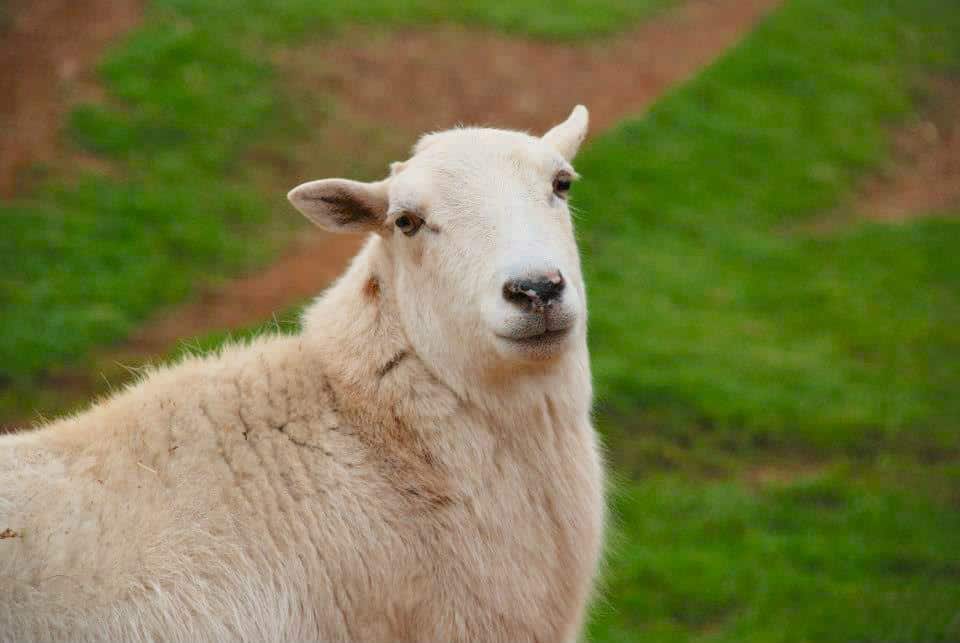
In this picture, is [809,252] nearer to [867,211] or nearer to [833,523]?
[867,211]

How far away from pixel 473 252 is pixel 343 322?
→ 767 millimetres

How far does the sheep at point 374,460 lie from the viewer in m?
4.09

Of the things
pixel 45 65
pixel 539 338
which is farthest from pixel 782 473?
pixel 45 65

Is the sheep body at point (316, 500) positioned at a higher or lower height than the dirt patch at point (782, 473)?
higher

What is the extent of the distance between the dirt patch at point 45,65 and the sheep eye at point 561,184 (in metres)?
9.25

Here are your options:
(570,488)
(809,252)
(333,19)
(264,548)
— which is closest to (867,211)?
(809,252)

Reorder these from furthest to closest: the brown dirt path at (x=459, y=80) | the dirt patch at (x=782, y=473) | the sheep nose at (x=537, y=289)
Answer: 1. the brown dirt path at (x=459, y=80)
2. the dirt patch at (x=782, y=473)
3. the sheep nose at (x=537, y=289)

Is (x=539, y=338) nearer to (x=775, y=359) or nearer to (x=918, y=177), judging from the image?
(x=775, y=359)

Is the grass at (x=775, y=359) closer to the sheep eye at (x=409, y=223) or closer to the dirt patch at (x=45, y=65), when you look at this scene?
the sheep eye at (x=409, y=223)

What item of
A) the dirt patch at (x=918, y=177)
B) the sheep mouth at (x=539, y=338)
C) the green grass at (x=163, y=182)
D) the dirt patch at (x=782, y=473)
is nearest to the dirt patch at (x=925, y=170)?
the dirt patch at (x=918, y=177)

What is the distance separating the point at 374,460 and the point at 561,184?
155cm

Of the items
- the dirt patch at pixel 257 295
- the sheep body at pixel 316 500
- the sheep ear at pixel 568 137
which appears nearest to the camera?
the sheep body at pixel 316 500

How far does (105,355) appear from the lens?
10.4 metres

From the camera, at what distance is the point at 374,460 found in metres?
4.61
